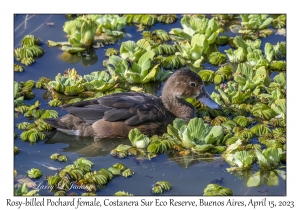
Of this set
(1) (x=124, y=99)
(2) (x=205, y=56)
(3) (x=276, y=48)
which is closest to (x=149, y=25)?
(2) (x=205, y=56)

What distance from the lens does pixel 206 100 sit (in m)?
12.1

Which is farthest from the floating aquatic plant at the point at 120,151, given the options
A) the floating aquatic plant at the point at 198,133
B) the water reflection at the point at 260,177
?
the water reflection at the point at 260,177

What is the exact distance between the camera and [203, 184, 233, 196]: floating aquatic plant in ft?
31.9

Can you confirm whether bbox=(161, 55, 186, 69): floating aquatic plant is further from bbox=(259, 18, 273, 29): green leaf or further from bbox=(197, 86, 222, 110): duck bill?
bbox=(259, 18, 273, 29): green leaf

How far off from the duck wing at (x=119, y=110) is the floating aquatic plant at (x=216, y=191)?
6.72ft

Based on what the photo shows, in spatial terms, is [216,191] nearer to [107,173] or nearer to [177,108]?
[107,173]

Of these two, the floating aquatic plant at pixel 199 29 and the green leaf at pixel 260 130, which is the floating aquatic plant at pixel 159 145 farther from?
the floating aquatic plant at pixel 199 29

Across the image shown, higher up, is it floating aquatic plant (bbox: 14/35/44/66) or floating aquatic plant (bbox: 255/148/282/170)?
floating aquatic plant (bbox: 14/35/44/66)

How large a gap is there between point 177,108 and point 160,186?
233 cm

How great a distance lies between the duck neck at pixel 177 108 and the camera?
11.8 meters

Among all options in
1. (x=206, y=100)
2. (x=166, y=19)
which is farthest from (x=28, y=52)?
(x=206, y=100)

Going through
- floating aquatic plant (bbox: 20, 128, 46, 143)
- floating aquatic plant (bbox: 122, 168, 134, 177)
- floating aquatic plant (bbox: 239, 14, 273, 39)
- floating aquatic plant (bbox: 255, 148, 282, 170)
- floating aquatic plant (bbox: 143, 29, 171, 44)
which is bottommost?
floating aquatic plant (bbox: 122, 168, 134, 177)

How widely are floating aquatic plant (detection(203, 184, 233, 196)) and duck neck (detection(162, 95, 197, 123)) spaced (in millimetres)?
2208

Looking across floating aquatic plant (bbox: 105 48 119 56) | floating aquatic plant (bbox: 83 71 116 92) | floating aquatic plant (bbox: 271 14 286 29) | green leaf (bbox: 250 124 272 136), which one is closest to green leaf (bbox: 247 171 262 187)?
green leaf (bbox: 250 124 272 136)
